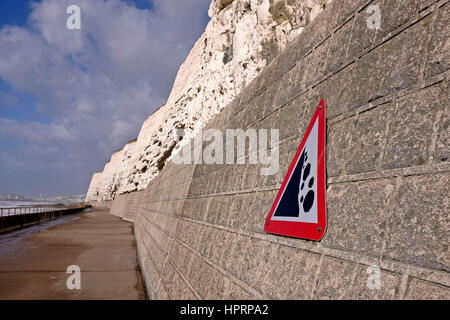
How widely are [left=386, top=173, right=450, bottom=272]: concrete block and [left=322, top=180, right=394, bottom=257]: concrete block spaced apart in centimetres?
8

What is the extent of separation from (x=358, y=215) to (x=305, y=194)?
1.87 feet

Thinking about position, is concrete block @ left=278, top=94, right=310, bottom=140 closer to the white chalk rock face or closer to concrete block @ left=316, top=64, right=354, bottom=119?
concrete block @ left=316, top=64, right=354, bottom=119

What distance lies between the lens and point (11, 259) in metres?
10.3

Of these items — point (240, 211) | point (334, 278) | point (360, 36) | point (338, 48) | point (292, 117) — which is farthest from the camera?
point (240, 211)

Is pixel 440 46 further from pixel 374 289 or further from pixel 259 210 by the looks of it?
pixel 259 210

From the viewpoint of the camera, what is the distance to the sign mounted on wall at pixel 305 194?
2.22m

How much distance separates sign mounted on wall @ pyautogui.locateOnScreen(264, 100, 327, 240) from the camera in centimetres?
222

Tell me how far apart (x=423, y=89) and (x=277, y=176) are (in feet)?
4.94

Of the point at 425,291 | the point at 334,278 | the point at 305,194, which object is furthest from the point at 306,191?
the point at 425,291

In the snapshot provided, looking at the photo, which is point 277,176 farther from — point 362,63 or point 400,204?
point 400,204

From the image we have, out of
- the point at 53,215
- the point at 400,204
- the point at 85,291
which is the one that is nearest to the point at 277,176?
the point at 400,204

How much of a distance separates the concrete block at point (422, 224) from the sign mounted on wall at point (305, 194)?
54cm

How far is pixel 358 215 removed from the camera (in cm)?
188

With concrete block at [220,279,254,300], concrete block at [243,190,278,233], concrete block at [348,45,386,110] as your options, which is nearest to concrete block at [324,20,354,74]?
concrete block at [348,45,386,110]
